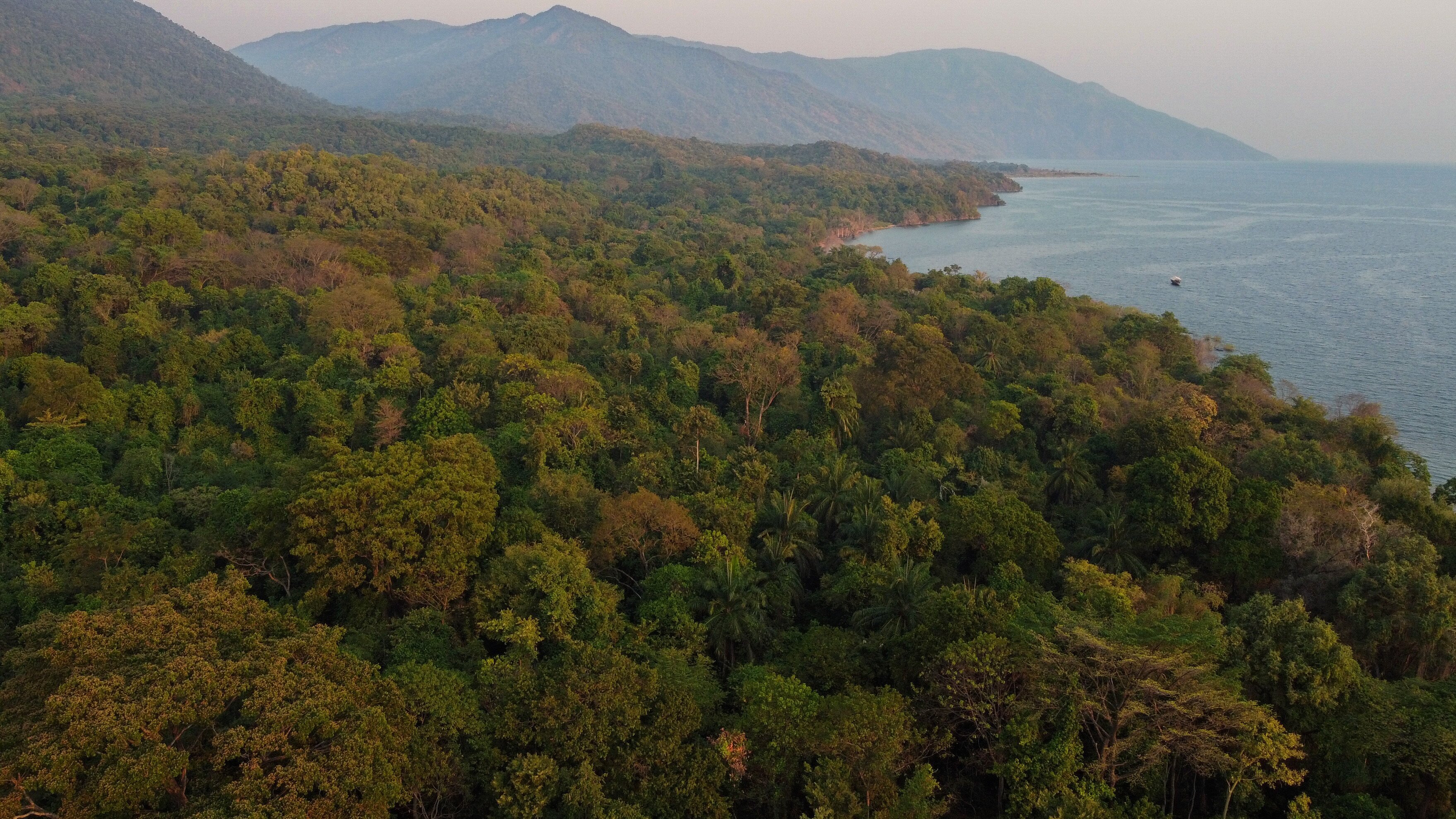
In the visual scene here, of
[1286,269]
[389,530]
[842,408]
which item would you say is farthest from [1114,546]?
[1286,269]


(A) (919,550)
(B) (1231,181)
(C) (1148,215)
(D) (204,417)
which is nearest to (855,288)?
(A) (919,550)

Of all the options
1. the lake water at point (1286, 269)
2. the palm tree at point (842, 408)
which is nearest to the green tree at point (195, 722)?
the palm tree at point (842, 408)

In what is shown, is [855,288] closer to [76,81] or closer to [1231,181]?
[76,81]

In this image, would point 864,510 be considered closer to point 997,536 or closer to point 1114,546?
point 997,536

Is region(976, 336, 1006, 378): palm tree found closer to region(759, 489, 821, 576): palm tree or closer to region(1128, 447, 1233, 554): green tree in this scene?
region(1128, 447, 1233, 554): green tree

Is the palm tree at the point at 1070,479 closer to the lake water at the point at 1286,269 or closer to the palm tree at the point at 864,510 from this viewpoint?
the palm tree at the point at 864,510

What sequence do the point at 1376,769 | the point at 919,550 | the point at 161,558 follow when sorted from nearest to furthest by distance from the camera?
the point at 1376,769
the point at 161,558
the point at 919,550

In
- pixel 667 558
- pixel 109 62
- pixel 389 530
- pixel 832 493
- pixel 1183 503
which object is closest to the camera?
pixel 389 530
